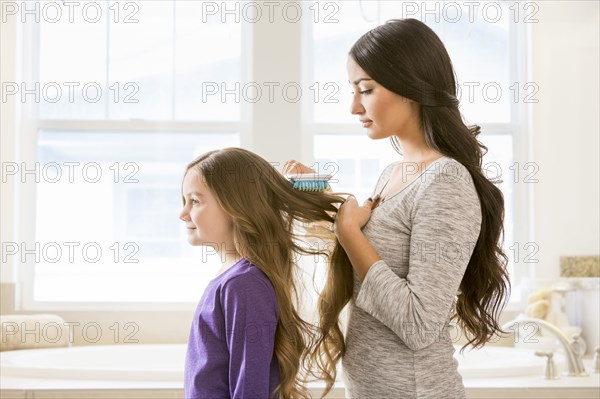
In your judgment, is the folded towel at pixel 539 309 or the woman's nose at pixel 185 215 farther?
the folded towel at pixel 539 309

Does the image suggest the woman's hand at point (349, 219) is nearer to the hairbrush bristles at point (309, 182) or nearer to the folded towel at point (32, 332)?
the hairbrush bristles at point (309, 182)

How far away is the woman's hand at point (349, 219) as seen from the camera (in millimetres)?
1542

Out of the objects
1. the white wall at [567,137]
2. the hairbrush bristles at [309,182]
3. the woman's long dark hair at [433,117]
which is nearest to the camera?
the woman's long dark hair at [433,117]

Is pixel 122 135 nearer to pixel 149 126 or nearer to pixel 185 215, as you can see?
pixel 149 126

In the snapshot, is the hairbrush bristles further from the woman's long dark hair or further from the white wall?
the white wall

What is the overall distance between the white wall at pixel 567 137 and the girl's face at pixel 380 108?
2445mm

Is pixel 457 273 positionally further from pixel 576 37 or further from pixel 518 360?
pixel 576 37

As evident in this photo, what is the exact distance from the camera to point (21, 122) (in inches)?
155

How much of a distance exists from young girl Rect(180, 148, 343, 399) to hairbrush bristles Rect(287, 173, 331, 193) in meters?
0.01

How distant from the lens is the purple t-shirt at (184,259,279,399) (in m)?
1.45

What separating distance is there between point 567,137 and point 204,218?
2720 millimetres

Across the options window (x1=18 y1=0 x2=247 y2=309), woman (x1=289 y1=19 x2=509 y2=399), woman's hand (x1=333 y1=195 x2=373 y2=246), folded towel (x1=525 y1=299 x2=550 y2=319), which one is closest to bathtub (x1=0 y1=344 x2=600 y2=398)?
folded towel (x1=525 y1=299 x2=550 y2=319)

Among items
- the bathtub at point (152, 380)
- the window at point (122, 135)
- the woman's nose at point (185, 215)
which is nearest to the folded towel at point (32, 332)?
the bathtub at point (152, 380)

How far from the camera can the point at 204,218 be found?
1609 millimetres
